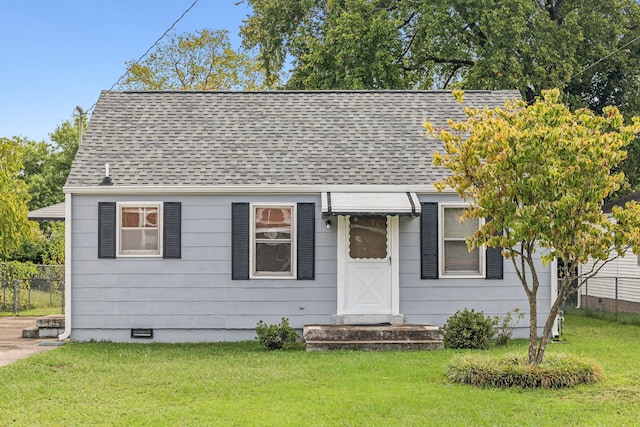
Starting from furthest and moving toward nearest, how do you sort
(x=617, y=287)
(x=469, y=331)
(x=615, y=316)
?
(x=617, y=287) → (x=615, y=316) → (x=469, y=331)

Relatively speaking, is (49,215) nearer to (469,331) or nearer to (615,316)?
(469,331)

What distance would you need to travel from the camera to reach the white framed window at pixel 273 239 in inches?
571

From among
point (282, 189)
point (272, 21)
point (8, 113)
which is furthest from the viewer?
point (8, 113)

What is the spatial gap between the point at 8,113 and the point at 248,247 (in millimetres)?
22571

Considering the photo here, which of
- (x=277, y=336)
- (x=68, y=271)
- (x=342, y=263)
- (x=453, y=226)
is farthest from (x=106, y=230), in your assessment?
(x=453, y=226)

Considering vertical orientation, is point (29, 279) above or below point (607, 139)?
below

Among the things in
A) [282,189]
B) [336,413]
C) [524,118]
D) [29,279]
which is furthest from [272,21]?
[336,413]

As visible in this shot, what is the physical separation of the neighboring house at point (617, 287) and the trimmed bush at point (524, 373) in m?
10.4

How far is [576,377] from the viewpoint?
32.3ft

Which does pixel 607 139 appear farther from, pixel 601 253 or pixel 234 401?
pixel 234 401

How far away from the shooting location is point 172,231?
14.5 metres

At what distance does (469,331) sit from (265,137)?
5.44 meters

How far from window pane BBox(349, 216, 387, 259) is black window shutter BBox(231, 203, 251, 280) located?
6.16 feet

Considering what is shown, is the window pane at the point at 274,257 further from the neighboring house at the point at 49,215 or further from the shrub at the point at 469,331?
the neighboring house at the point at 49,215
